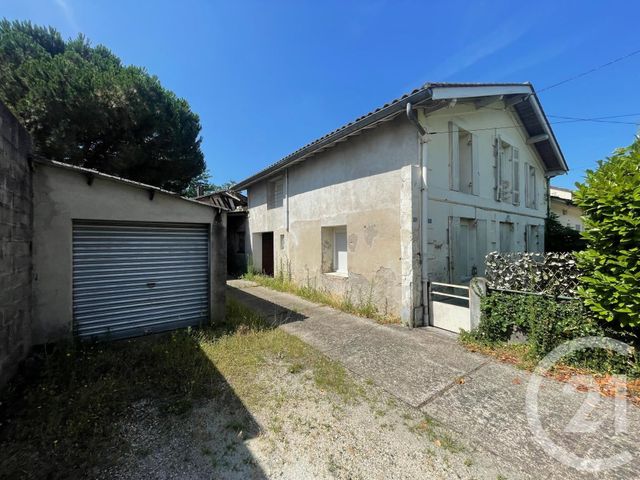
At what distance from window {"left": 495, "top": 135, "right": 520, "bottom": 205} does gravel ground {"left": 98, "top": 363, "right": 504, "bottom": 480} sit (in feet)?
25.3

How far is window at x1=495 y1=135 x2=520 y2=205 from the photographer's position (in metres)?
8.16

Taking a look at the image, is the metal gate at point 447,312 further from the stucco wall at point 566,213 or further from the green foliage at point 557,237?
the stucco wall at point 566,213

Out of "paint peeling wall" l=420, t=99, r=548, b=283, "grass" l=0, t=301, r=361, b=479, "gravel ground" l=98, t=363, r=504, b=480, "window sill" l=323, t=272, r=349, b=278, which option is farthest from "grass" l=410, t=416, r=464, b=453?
"window sill" l=323, t=272, r=349, b=278

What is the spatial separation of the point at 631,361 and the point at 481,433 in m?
2.56

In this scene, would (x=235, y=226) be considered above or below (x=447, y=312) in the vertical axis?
above

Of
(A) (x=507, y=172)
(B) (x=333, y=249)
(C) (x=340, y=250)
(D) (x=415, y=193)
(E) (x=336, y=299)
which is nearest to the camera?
(D) (x=415, y=193)

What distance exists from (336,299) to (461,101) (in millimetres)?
5985

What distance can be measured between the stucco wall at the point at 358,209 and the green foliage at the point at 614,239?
9.28ft

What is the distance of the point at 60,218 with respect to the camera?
13.7 ft

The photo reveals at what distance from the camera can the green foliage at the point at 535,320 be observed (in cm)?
377

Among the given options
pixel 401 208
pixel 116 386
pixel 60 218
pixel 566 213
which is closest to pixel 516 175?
pixel 401 208

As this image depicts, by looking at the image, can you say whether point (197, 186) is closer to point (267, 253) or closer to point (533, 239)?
point (267, 253)

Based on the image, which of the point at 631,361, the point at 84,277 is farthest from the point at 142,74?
the point at 631,361

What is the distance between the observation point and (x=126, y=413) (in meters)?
2.83
